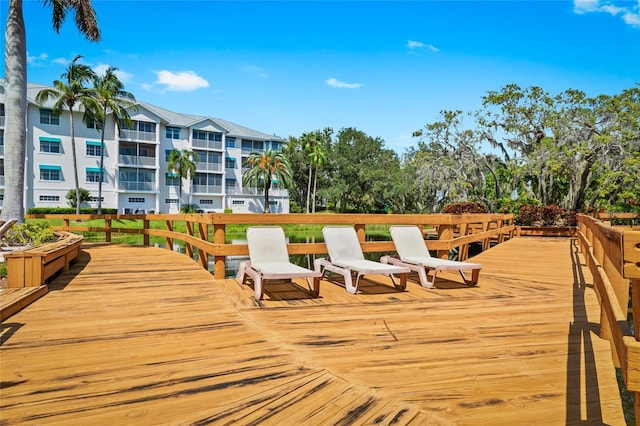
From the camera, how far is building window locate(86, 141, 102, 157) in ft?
129

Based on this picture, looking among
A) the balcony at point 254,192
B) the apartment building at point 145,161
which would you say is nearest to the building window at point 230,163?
the apartment building at point 145,161

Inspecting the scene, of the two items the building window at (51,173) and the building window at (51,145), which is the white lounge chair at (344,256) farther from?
the building window at (51,145)

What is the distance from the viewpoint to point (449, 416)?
94.0 inches

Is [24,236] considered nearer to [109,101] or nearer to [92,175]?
[109,101]

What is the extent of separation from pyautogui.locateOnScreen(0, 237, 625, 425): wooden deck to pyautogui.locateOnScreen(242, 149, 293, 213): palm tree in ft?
134

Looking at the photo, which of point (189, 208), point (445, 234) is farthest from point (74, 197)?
point (445, 234)

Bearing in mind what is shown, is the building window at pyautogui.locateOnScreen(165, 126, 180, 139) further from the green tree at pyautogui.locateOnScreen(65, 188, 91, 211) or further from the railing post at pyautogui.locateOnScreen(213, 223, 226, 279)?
the railing post at pyautogui.locateOnScreen(213, 223, 226, 279)

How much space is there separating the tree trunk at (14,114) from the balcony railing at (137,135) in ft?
105

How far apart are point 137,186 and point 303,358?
42.6 m

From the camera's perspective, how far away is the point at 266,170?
46688mm

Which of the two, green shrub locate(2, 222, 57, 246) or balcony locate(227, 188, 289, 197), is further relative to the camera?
balcony locate(227, 188, 289, 197)

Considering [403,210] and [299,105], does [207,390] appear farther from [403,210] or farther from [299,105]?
[403,210]

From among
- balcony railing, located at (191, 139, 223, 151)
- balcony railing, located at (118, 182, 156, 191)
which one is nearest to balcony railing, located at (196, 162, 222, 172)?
balcony railing, located at (191, 139, 223, 151)

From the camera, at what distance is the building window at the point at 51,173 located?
36844 millimetres
